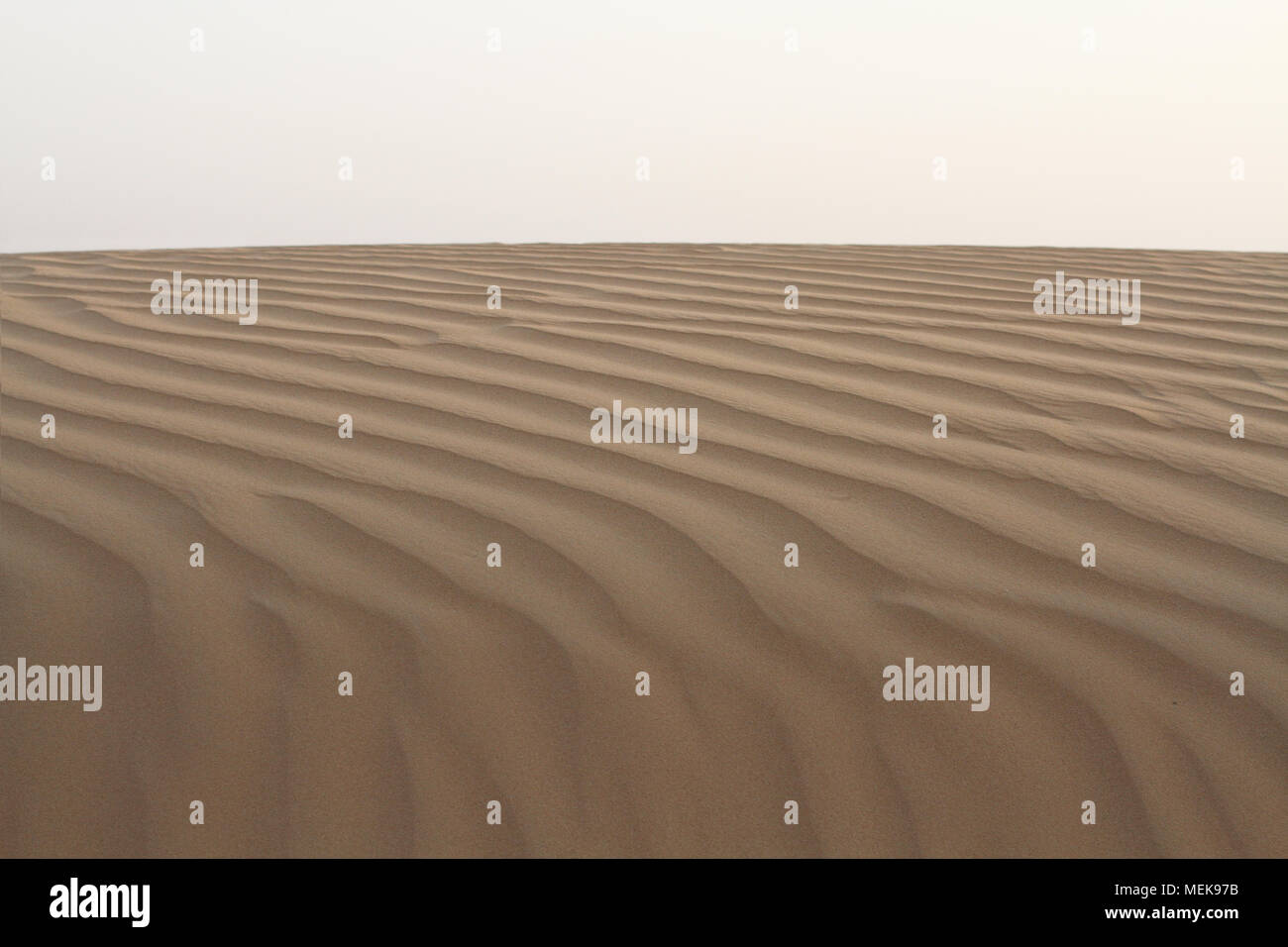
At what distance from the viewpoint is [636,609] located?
1.57m

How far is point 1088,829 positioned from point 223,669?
1058mm

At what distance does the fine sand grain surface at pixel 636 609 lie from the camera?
1.31m

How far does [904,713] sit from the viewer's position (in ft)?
4.65
